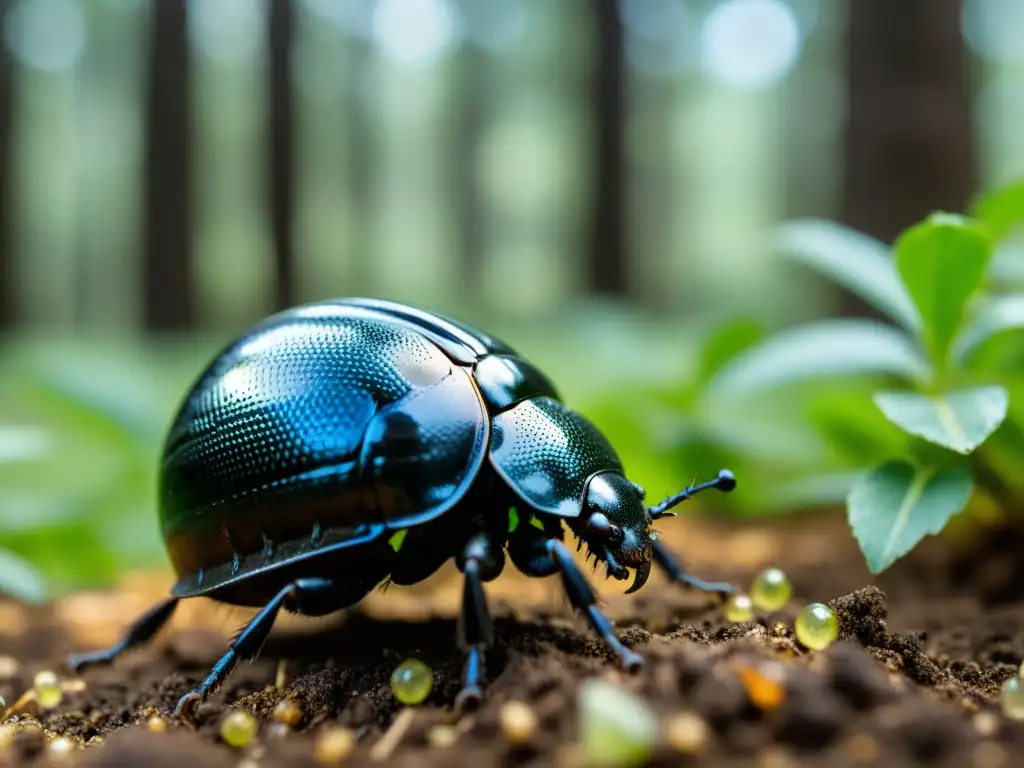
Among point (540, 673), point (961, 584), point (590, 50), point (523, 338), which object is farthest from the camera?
point (590, 50)

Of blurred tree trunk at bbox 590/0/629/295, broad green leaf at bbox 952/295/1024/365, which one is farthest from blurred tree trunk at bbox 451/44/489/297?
broad green leaf at bbox 952/295/1024/365

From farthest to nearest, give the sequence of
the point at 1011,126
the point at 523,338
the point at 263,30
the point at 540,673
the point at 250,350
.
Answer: the point at 1011,126 → the point at 263,30 → the point at 523,338 → the point at 250,350 → the point at 540,673

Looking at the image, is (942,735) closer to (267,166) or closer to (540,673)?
(540,673)

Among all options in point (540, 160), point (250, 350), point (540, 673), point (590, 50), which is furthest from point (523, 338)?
point (540, 160)

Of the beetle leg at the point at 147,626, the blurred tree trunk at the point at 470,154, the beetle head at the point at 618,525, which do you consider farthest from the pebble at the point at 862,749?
the blurred tree trunk at the point at 470,154

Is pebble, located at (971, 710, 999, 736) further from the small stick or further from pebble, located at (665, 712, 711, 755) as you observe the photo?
the small stick

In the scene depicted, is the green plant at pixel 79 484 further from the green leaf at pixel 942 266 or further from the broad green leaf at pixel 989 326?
the broad green leaf at pixel 989 326
